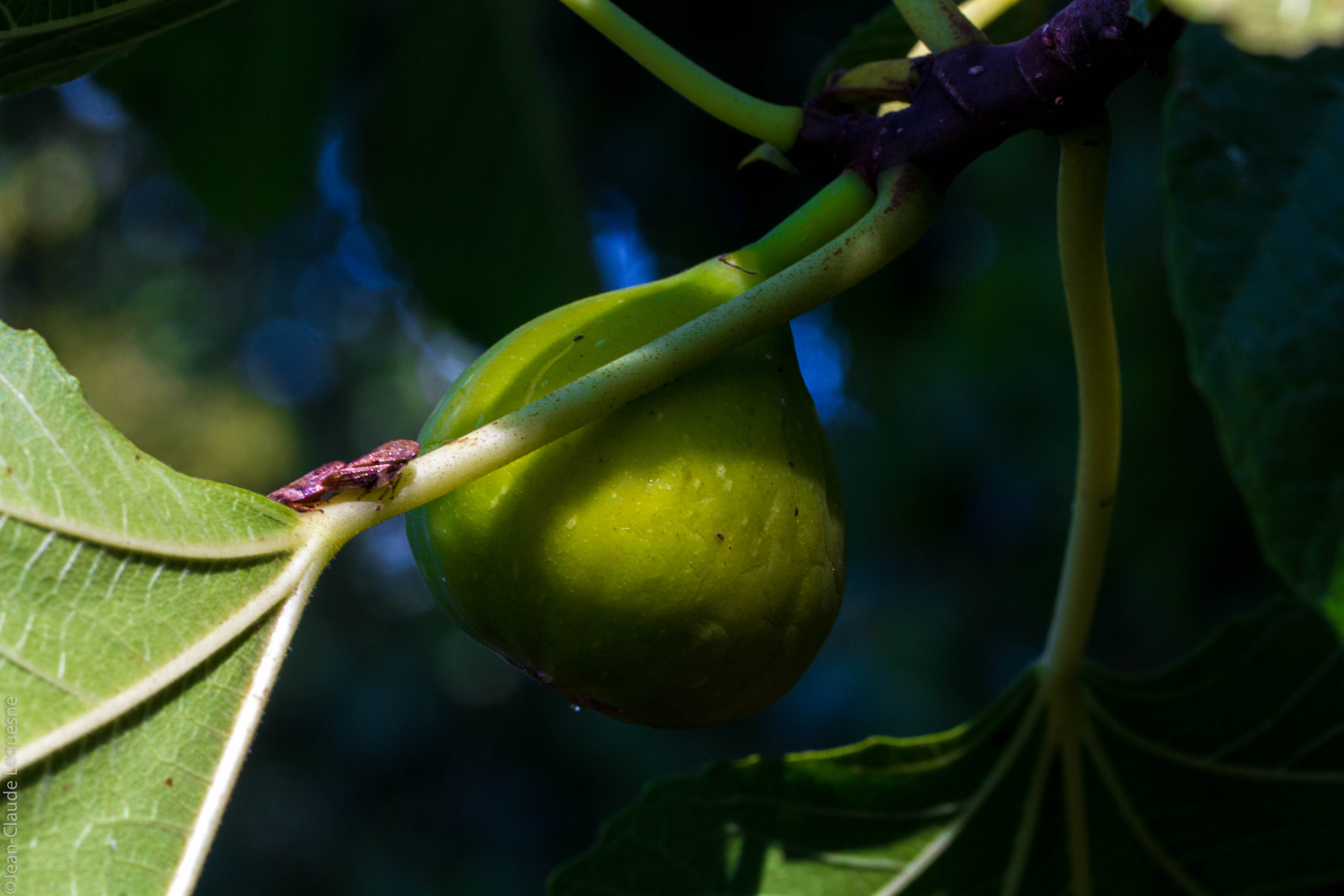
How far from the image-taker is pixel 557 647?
1.65ft

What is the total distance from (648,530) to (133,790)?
26 centimetres

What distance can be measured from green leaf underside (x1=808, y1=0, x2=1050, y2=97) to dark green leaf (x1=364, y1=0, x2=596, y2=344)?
1.78 feet

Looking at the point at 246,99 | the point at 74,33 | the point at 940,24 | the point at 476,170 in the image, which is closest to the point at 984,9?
the point at 940,24

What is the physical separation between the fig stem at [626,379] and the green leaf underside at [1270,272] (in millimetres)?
132

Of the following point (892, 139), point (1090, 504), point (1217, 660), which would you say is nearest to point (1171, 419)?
point (1217, 660)

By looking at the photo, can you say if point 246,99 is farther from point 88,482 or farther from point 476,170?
point 88,482

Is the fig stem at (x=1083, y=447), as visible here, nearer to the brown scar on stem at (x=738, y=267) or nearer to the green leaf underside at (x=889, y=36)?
the brown scar on stem at (x=738, y=267)

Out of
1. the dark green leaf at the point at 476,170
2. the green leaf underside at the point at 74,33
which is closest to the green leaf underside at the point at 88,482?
the green leaf underside at the point at 74,33

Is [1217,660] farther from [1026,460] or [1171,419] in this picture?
[1026,460]

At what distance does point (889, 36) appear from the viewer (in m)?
0.88

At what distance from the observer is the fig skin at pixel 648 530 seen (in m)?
0.48

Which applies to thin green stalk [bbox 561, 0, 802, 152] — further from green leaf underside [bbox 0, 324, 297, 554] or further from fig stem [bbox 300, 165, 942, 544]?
green leaf underside [bbox 0, 324, 297, 554]

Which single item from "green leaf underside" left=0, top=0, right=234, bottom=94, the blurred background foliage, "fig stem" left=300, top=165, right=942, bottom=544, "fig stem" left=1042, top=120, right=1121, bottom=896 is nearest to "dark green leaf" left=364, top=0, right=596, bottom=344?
the blurred background foliage

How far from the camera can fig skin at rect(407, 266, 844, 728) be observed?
0.48m
